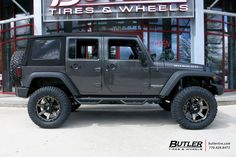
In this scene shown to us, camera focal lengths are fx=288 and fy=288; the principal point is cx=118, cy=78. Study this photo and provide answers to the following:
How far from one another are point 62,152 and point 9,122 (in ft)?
9.71

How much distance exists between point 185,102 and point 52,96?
2855 millimetres

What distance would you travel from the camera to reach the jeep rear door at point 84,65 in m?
6.30

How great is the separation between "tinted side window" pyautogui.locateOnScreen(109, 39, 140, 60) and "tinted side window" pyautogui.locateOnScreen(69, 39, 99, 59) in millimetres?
354

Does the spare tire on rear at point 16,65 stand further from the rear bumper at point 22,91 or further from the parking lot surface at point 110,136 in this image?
the parking lot surface at point 110,136

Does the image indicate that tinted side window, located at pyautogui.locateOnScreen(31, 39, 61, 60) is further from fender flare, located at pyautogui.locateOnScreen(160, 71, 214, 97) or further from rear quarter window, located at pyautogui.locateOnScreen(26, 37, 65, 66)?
fender flare, located at pyautogui.locateOnScreen(160, 71, 214, 97)

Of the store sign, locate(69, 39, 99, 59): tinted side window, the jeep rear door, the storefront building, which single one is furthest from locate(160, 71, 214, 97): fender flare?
the store sign

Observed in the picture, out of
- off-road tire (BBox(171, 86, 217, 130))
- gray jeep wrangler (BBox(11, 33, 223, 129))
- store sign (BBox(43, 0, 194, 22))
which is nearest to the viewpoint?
off-road tire (BBox(171, 86, 217, 130))

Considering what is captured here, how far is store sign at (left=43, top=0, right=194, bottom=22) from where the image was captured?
10.5 metres

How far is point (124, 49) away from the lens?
21.3ft

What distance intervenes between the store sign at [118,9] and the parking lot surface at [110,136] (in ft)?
13.4

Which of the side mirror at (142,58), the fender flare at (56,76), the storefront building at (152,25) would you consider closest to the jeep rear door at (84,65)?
the fender flare at (56,76)

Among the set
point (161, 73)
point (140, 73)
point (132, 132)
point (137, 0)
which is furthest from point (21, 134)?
point (137, 0)

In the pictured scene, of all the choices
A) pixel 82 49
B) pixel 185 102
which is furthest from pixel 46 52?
pixel 185 102

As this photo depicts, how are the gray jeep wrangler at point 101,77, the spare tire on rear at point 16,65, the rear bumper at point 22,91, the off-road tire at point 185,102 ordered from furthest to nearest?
1. the spare tire on rear at point 16,65
2. the rear bumper at point 22,91
3. the gray jeep wrangler at point 101,77
4. the off-road tire at point 185,102
